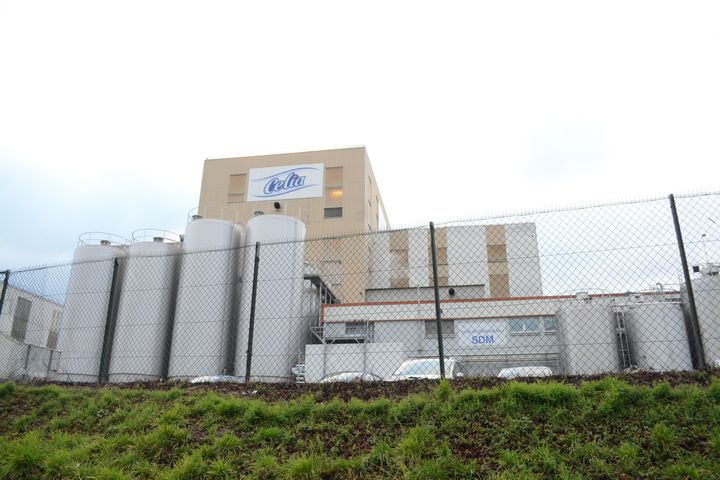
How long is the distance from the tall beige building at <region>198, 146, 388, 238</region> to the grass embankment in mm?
35530

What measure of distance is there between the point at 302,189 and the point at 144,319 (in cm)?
2744

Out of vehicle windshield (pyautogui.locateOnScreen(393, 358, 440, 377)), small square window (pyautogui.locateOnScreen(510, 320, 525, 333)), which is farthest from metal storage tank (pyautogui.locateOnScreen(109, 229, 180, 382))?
small square window (pyautogui.locateOnScreen(510, 320, 525, 333))

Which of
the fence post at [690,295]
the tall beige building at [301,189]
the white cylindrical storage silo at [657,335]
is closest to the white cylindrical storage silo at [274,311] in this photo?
the white cylindrical storage silo at [657,335]

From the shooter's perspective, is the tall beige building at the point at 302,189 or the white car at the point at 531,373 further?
the tall beige building at the point at 302,189

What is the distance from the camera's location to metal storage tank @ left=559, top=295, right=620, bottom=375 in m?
17.2

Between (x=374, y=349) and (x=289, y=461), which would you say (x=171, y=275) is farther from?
(x=289, y=461)

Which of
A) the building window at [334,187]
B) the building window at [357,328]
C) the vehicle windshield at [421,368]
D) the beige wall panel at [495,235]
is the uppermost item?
the building window at [334,187]

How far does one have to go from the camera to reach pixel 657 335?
53.0 ft

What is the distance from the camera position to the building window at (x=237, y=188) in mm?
45031

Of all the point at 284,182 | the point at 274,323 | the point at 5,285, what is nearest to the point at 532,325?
the point at 274,323

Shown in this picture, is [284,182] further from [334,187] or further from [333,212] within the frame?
[333,212]

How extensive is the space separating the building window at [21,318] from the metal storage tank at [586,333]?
1489 centimetres

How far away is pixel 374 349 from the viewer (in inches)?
733

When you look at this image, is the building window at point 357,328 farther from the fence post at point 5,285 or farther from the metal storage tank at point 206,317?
the fence post at point 5,285
